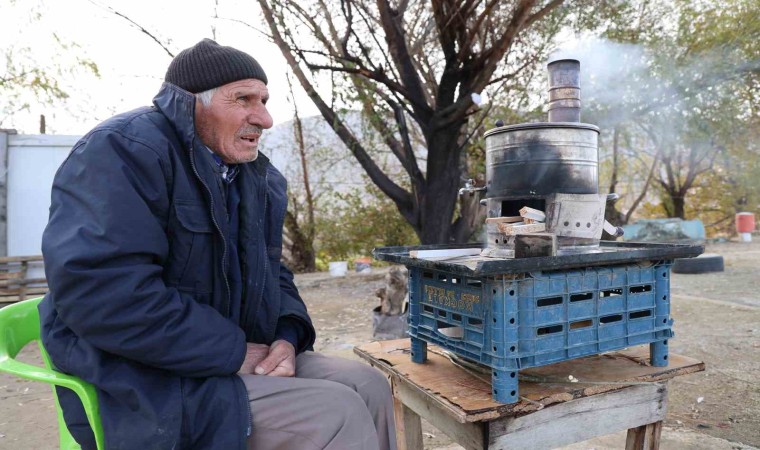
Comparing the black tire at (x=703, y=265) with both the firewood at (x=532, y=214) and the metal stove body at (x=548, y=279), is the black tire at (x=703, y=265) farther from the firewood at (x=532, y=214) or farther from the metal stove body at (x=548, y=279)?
the firewood at (x=532, y=214)

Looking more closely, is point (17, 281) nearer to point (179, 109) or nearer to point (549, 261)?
point (179, 109)

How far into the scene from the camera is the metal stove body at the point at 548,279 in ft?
5.97

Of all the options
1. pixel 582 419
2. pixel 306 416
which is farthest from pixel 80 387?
pixel 582 419

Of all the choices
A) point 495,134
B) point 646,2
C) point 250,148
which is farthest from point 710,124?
point 250,148

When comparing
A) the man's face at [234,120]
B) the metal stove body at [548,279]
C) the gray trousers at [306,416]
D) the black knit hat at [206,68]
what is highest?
the black knit hat at [206,68]

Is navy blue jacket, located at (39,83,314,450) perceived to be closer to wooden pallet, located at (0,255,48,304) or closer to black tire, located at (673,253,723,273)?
wooden pallet, located at (0,255,48,304)

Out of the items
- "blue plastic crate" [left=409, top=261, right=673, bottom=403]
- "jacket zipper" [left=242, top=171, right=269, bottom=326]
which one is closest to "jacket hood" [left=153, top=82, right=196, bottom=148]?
"jacket zipper" [left=242, top=171, right=269, bottom=326]

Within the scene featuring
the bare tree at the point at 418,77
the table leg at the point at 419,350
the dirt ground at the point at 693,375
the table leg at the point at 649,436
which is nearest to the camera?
the table leg at the point at 649,436

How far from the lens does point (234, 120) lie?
204 cm

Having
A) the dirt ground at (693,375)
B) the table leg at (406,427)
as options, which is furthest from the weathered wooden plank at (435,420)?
the dirt ground at (693,375)

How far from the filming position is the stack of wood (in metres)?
1.90

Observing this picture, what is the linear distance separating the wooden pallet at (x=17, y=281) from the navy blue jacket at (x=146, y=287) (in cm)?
650

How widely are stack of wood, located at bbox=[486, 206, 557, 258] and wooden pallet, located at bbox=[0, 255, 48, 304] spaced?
23.1 feet

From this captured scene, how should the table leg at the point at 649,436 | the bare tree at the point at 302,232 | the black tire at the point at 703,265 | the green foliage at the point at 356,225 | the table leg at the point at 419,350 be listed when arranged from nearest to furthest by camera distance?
the table leg at the point at 649,436, the table leg at the point at 419,350, the black tire at the point at 703,265, the bare tree at the point at 302,232, the green foliage at the point at 356,225
